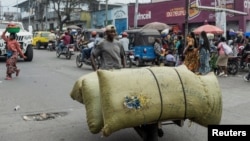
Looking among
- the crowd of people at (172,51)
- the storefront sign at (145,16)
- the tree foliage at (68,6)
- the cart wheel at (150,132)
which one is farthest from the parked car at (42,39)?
the cart wheel at (150,132)

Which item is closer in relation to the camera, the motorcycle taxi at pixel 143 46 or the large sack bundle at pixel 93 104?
the large sack bundle at pixel 93 104

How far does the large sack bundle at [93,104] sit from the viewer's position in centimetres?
460

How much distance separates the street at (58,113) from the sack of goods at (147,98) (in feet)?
3.53

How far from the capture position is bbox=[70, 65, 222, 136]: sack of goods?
4.32 m

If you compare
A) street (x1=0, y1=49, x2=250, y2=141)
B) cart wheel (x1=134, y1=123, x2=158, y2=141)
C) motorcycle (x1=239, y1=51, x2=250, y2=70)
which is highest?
motorcycle (x1=239, y1=51, x2=250, y2=70)

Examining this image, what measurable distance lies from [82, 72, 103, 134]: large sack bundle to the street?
104cm

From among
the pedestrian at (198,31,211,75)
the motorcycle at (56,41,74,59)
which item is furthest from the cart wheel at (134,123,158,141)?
the motorcycle at (56,41,74,59)

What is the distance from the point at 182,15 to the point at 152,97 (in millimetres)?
25313

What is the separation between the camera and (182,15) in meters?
29.0

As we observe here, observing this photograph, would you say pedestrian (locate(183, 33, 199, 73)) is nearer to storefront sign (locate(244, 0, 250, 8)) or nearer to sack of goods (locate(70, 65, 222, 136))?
sack of goods (locate(70, 65, 222, 136))

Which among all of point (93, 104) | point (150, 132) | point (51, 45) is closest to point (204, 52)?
point (150, 132)

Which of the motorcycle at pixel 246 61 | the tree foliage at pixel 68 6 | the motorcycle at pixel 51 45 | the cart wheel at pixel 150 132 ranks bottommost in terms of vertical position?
the cart wheel at pixel 150 132

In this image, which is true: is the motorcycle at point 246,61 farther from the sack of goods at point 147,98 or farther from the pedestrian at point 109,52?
the sack of goods at point 147,98

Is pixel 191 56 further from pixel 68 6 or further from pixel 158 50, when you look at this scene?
pixel 68 6
